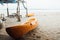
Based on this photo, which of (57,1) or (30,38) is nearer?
(30,38)

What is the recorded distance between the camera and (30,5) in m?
9.80

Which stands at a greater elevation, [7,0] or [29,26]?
[7,0]

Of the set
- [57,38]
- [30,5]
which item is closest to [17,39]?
[57,38]

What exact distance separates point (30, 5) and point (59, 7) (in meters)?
1.75

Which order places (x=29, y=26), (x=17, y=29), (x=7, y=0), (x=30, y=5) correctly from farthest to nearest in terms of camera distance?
(x=30, y=5) → (x=7, y=0) → (x=29, y=26) → (x=17, y=29)

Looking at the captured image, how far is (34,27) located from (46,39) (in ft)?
3.19

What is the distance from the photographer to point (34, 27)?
4.39m

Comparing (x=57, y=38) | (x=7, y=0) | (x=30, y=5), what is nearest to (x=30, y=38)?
(x=57, y=38)

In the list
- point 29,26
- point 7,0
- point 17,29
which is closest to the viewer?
point 17,29

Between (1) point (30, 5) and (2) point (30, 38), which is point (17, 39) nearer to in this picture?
(2) point (30, 38)

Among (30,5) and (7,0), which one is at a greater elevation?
(7,0)

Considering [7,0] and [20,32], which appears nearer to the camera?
[20,32]

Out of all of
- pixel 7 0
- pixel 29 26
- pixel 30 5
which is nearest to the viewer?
pixel 29 26

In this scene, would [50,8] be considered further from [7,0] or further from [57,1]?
[7,0]
